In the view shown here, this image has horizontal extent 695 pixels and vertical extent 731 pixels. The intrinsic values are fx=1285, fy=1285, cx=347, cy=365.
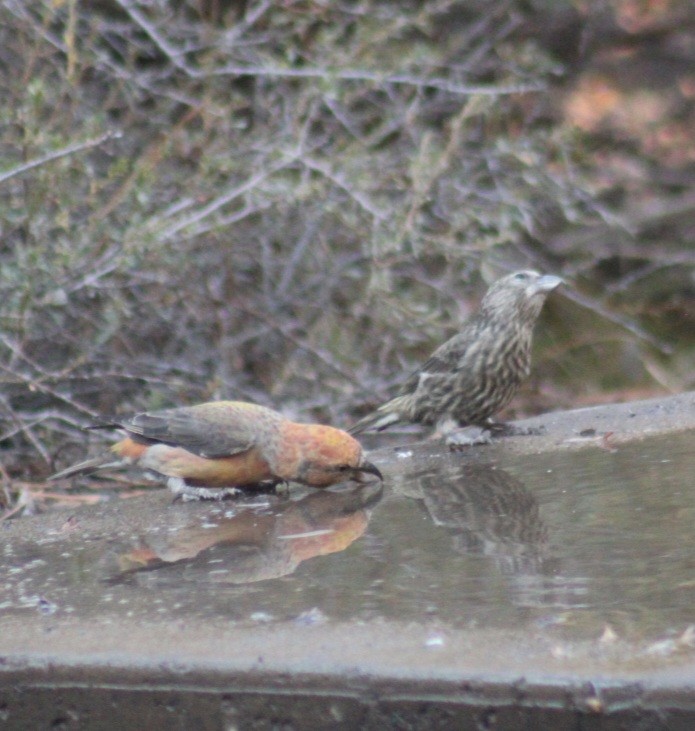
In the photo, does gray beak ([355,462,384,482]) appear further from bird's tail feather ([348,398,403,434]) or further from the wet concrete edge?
bird's tail feather ([348,398,403,434])

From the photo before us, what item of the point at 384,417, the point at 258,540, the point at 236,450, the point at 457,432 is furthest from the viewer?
the point at 384,417

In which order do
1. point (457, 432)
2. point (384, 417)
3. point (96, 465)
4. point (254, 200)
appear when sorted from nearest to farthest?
point (96, 465) < point (457, 432) < point (384, 417) < point (254, 200)

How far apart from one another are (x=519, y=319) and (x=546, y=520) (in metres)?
2.59

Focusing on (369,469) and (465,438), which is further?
(465,438)

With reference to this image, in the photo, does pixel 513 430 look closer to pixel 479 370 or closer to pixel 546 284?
pixel 479 370

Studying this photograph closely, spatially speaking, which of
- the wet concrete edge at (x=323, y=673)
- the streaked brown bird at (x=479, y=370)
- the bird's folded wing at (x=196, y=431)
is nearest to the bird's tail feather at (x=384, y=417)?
the streaked brown bird at (x=479, y=370)

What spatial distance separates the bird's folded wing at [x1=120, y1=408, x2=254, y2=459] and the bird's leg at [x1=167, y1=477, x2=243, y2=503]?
0.14 meters

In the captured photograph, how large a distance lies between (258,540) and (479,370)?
244cm

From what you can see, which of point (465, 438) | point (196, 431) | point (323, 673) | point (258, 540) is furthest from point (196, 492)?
point (323, 673)

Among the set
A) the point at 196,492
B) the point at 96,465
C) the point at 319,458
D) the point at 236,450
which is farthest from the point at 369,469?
the point at 96,465

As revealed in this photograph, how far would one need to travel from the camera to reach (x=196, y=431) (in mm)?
4422

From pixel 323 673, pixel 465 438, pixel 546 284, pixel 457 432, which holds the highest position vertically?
pixel 546 284

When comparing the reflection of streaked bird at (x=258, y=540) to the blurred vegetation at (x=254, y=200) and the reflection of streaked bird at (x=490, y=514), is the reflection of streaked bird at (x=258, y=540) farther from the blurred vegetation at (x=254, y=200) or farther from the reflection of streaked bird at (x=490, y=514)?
the blurred vegetation at (x=254, y=200)

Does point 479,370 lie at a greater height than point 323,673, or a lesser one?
lesser
